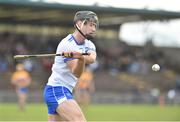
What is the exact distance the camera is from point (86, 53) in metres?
8.52

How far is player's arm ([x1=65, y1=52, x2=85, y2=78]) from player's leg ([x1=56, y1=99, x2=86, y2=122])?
1.42ft

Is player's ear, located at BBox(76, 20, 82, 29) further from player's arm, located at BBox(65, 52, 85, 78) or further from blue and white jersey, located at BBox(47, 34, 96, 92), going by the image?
player's arm, located at BBox(65, 52, 85, 78)

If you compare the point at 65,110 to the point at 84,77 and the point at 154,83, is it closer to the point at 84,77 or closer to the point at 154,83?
the point at 84,77

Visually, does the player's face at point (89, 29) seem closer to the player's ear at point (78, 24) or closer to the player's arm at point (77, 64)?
the player's ear at point (78, 24)

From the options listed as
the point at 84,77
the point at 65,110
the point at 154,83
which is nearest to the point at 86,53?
the point at 65,110

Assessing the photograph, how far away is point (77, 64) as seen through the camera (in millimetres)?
8695

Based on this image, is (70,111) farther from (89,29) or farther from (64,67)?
(89,29)

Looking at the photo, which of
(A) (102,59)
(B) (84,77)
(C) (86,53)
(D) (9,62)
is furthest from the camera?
(A) (102,59)

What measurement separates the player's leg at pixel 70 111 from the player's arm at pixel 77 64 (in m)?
0.43

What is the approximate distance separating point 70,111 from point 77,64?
2.26 feet

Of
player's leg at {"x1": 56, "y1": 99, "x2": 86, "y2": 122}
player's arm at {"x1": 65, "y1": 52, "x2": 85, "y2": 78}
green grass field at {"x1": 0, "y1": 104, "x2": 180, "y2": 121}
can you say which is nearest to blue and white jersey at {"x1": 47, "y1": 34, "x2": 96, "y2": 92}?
player's arm at {"x1": 65, "y1": 52, "x2": 85, "y2": 78}

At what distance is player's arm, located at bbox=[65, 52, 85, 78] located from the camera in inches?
333

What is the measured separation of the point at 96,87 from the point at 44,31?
8.00 meters

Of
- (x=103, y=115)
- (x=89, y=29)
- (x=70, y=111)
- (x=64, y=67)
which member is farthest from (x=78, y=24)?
(x=103, y=115)
